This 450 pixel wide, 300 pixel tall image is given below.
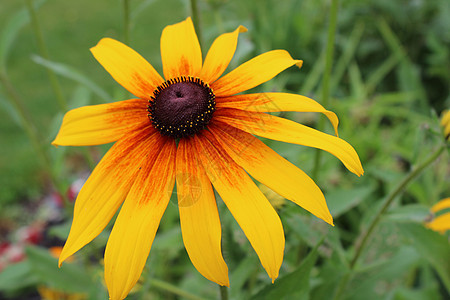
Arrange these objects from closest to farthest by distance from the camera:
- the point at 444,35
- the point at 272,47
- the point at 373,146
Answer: the point at 373,146 → the point at 272,47 → the point at 444,35

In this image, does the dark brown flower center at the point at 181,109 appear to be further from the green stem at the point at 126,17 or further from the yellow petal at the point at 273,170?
the green stem at the point at 126,17

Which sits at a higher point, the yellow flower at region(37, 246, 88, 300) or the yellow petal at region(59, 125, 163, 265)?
the yellow petal at region(59, 125, 163, 265)

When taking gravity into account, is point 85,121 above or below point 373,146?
above

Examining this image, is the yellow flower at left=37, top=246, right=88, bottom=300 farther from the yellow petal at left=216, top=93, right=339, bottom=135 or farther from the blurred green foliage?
the yellow petal at left=216, top=93, right=339, bottom=135

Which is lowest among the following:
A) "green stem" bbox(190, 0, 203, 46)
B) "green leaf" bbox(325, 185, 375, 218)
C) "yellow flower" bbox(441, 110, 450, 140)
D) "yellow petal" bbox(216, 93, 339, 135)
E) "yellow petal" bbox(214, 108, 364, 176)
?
"green leaf" bbox(325, 185, 375, 218)

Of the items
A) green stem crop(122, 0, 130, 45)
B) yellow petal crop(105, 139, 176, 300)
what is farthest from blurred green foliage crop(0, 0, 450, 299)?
yellow petal crop(105, 139, 176, 300)

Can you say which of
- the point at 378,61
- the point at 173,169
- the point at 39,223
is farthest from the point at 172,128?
the point at 378,61

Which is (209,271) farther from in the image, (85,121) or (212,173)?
(85,121)
